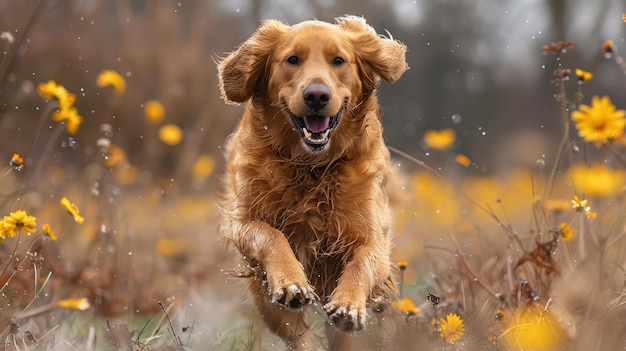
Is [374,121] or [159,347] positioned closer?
[159,347]

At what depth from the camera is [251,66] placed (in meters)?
3.71

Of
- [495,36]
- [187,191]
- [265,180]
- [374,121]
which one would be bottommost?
[187,191]

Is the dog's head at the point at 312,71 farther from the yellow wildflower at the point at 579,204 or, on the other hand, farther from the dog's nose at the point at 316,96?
the yellow wildflower at the point at 579,204

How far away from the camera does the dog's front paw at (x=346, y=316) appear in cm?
298

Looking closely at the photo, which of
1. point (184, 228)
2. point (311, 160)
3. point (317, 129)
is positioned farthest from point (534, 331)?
point (184, 228)

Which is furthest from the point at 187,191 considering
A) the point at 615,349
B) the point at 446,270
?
the point at 615,349

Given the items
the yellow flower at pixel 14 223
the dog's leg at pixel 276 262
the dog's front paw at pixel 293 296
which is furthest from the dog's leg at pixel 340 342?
the yellow flower at pixel 14 223

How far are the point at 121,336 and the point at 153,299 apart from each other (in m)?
1.73

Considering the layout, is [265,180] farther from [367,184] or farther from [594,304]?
[594,304]

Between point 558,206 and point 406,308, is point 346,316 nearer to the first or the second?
point 406,308

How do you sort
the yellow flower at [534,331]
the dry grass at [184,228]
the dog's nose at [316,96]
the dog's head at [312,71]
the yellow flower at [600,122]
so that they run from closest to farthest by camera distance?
the yellow flower at [600,122] < the yellow flower at [534,331] < the dry grass at [184,228] < the dog's nose at [316,96] < the dog's head at [312,71]

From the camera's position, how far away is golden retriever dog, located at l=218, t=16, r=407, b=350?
3357 mm

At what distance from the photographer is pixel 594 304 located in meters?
2.39

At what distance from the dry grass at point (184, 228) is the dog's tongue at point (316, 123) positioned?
1.83 feet
